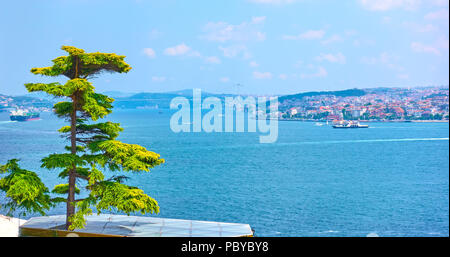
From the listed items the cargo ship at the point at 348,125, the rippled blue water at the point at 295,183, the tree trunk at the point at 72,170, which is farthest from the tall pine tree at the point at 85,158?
the cargo ship at the point at 348,125

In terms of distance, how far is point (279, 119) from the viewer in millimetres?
129875

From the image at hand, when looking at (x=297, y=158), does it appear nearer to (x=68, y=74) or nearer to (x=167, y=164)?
(x=167, y=164)

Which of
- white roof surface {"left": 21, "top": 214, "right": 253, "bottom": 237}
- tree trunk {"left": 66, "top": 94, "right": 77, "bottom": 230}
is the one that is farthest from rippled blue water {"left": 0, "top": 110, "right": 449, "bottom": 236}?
tree trunk {"left": 66, "top": 94, "right": 77, "bottom": 230}

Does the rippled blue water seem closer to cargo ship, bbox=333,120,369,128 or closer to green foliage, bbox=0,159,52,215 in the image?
green foliage, bbox=0,159,52,215

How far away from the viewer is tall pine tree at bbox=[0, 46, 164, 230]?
30.0ft

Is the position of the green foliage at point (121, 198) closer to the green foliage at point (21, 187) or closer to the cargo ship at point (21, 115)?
the green foliage at point (21, 187)

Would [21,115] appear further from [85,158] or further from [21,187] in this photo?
[21,187]

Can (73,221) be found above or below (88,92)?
below

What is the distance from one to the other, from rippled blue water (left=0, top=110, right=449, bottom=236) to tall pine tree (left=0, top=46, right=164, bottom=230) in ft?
53.6

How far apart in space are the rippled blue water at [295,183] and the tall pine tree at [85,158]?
644 inches

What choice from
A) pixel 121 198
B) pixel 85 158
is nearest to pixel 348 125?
pixel 85 158

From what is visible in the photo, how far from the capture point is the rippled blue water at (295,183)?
2814cm
